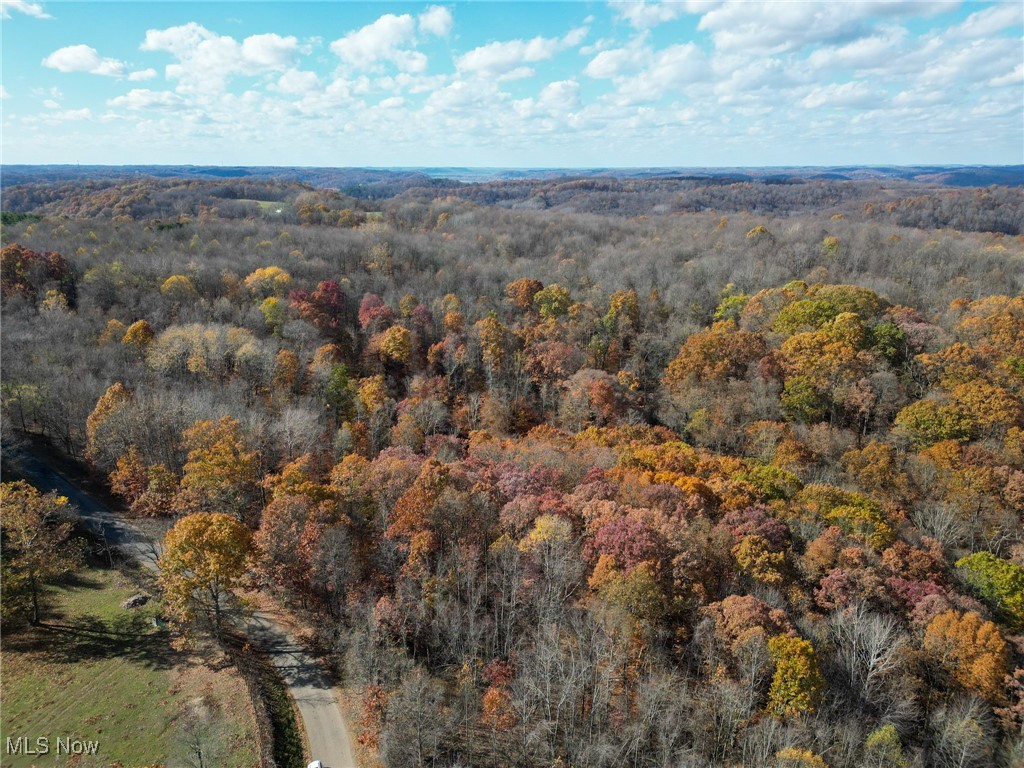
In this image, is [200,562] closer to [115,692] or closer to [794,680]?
[115,692]

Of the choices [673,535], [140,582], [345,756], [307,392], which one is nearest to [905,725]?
[673,535]

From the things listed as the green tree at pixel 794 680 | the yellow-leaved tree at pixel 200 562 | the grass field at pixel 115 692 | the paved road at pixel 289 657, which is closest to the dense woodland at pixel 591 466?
the green tree at pixel 794 680

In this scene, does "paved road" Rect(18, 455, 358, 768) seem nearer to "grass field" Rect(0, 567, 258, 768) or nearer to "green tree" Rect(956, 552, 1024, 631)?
"grass field" Rect(0, 567, 258, 768)

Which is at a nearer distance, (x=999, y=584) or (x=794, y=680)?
(x=794, y=680)

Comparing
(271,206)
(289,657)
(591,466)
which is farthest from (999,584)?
(271,206)

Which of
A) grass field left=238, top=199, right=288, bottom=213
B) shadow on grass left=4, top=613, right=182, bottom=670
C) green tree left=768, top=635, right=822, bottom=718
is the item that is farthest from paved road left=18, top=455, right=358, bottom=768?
grass field left=238, top=199, right=288, bottom=213

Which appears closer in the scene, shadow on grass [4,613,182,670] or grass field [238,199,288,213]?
shadow on grass [4,613,182,670]
